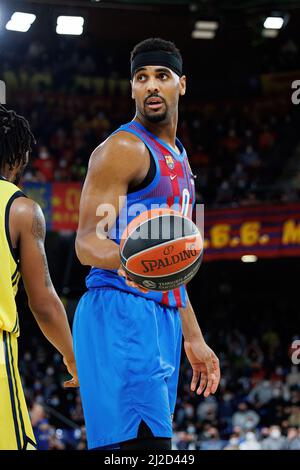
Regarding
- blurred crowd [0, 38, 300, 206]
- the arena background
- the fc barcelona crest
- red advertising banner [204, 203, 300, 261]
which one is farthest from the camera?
blurred crowd [0, 38, 300, 206]

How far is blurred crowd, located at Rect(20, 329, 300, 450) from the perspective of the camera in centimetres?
1198

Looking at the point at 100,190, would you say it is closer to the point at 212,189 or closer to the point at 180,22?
the point at 212,189

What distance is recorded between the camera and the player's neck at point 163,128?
4172mm

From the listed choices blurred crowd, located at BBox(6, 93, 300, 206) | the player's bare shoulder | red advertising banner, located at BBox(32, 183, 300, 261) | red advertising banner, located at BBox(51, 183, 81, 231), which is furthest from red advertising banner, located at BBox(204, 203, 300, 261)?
the player's bare shoulder

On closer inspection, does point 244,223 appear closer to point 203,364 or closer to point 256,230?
point 256,230

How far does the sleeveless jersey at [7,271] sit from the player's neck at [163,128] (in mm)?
1026

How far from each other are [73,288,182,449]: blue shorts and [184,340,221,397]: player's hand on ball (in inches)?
16.2

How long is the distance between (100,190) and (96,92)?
54.5ft

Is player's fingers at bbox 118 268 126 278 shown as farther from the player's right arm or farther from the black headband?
the black headband

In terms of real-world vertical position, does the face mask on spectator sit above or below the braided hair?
below

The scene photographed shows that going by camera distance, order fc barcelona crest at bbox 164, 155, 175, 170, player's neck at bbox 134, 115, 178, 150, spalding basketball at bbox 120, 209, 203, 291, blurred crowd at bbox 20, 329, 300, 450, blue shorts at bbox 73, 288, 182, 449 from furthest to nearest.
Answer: blurred crowd at bbox 20, 329, 300, 450
player's neck at bbox 134, 115, 178, 150
fc barcelona crest at bbox 164, 155, 175, 170
blue shorts at bbox 73, 288, 182, 449
spalding basketball at bbox 120, 209, 203, 291

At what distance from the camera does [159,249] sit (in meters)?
3.54

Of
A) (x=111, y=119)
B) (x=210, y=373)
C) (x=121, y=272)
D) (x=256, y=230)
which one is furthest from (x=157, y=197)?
(x=111, y=119)

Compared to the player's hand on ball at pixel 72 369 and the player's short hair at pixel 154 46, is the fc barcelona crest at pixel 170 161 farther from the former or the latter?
the player's hand on ball at pixel 72 369
